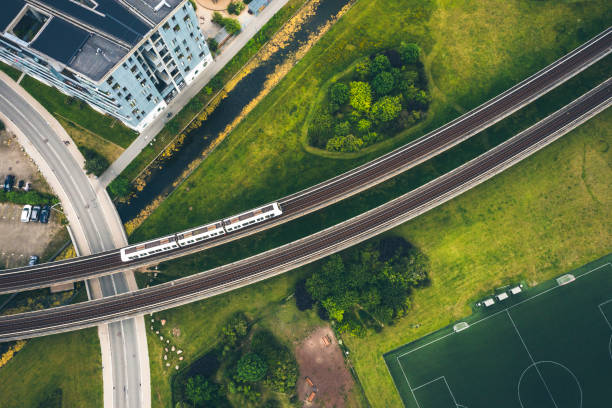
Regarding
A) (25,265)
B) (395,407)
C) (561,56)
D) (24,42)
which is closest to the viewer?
(24,42)

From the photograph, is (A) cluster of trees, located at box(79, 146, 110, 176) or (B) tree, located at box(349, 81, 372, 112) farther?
(B) tree, located at box(349, 81, 372, 112)

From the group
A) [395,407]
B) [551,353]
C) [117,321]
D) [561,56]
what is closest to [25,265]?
[117,321]

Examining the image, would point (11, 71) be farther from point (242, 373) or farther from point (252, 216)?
point (242, 373)

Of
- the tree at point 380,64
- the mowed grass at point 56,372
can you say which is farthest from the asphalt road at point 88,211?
the tree at point 380,64

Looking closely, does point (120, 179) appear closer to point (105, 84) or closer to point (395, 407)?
point (105, 84)

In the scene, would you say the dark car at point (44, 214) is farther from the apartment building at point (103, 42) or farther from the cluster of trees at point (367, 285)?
the cluster of trees at point (367, 285)

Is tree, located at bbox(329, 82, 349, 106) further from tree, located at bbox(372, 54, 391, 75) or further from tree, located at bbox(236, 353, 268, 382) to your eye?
tree, located at bbox(236, 353, 268, 382)

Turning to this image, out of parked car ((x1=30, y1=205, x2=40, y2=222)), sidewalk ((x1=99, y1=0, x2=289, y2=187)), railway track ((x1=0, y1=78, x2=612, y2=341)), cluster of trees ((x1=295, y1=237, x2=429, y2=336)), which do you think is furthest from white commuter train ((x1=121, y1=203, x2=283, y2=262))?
parked car ((x1=30, y1=205, x2=40, y2=222))
